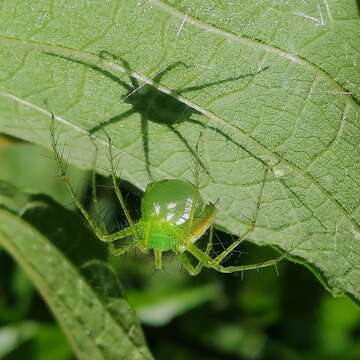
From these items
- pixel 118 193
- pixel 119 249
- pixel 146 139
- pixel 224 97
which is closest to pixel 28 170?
pixel 119 249

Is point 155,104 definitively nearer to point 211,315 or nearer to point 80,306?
point 80,306

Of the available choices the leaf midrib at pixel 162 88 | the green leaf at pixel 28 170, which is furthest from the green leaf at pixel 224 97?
the green leaf at pixel 28 170

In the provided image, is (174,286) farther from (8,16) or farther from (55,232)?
(8,16)

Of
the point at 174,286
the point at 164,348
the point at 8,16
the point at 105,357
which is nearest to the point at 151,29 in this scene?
the point at 8,16

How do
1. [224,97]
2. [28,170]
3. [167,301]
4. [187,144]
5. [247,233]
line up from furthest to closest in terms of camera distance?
[28,170], [167,301], [247,233], [187,144], [224,97]

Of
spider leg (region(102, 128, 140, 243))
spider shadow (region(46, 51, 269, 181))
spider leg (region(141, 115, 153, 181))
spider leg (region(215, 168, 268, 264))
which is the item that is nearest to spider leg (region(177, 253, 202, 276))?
spider leg (region(215, 168, 268, 264))

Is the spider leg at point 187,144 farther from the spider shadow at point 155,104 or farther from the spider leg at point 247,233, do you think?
the spider leg at point 247,233
